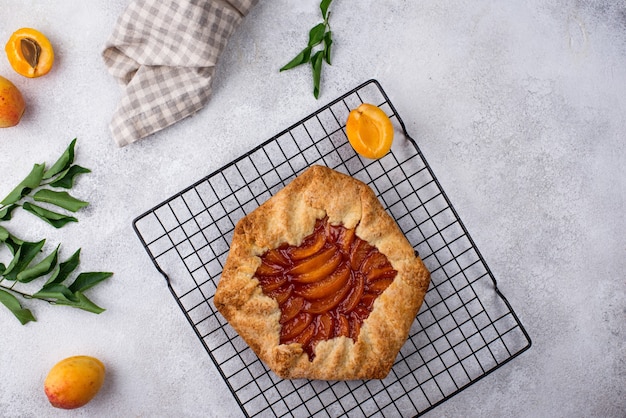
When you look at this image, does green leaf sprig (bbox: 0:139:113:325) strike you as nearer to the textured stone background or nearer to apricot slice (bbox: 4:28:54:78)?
the textured stone background

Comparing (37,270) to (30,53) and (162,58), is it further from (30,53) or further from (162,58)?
(162,58)

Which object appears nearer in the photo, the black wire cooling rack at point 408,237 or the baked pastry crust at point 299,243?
the baked pastry crust at point 299,243

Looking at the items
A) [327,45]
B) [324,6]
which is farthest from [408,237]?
[324,6]

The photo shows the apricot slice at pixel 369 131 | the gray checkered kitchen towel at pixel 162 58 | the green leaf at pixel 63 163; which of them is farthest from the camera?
the green leaf at pixel 63 163

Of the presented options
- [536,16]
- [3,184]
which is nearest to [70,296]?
[3,184]

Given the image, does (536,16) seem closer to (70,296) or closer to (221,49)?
(221,49)

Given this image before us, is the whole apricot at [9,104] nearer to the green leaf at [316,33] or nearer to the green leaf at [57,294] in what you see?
the green leaf at [57,294]

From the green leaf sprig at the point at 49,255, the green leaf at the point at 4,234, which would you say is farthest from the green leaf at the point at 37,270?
the green leaf at the point at 4,234
